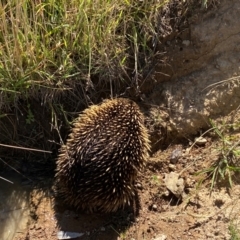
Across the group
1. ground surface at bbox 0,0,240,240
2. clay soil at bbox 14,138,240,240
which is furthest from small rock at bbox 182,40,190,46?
clay soil at bbox 14,138,240,240

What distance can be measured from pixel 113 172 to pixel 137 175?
1.03ft

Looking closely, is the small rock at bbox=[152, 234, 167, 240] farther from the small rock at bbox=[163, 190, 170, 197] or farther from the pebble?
the pebble

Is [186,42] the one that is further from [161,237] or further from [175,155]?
[161,237]

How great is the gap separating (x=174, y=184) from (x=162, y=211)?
215 millimetres

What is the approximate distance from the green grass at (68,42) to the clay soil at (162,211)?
29.5 inches

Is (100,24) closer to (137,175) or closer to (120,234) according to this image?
(137,175)

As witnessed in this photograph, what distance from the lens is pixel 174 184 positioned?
147 inches

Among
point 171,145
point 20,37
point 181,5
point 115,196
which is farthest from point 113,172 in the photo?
point 181,5

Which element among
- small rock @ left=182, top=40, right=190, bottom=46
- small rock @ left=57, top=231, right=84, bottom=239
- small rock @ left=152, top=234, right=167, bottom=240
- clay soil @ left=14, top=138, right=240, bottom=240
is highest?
small rock @ left=182, top=40, right=190, bottom=46

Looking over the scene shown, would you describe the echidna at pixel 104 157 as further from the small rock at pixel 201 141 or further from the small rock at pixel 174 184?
the small rock at pixel 201 141

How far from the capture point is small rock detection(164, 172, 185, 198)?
370cm

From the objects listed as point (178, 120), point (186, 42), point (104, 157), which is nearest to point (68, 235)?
point (104, 157)

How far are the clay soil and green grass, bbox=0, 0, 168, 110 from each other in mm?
749

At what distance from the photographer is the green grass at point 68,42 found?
12.0 ft
